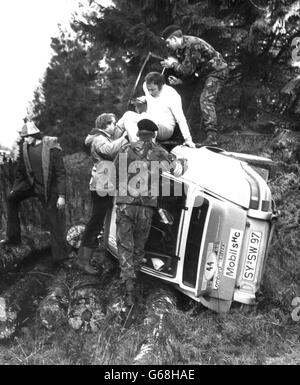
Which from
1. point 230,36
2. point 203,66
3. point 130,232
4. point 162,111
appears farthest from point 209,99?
point 130,232

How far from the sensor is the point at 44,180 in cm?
676

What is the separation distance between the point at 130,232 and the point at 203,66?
9.33ft

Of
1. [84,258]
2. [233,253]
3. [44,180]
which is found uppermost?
[44,180]

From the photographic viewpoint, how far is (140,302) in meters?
6.10

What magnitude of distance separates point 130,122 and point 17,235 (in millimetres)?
2325

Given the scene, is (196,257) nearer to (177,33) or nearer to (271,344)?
(271,344)

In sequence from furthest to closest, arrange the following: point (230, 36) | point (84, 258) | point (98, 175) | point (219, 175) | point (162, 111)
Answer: point (230, 36), point (84, 258), point (162, 111), point (98, 175), point (219, 175)

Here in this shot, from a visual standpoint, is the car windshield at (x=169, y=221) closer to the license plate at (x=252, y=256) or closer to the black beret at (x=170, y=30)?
the license plate at (x=252, y=256)

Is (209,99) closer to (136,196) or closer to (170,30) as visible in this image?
(170,30)

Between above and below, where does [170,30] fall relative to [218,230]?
above

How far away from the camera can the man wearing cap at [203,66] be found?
7.12 m

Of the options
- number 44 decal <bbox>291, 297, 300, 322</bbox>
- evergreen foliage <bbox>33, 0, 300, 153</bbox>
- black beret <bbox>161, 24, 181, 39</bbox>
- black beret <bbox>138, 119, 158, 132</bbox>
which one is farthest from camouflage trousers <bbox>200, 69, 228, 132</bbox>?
number 44 decal <bbox>291, 297, 300, 322</bbox>

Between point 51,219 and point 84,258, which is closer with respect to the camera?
point 84,258
